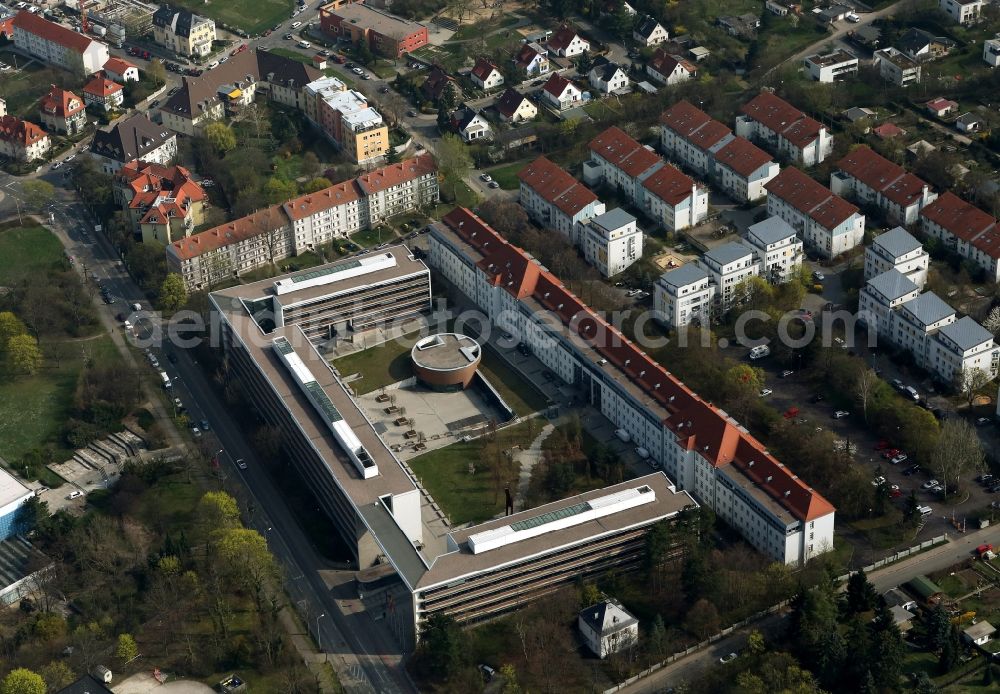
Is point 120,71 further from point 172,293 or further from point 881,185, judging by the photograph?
point 881,185

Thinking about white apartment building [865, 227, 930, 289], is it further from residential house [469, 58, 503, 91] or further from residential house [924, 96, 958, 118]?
residential house [469, 58, 503, 91]

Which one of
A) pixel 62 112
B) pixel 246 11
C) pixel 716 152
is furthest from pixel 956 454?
pixel 246 11

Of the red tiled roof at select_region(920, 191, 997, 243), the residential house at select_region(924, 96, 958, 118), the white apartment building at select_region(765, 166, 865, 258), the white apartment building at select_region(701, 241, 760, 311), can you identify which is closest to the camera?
the white apartment building at select_region(701, 241, 760, 311)

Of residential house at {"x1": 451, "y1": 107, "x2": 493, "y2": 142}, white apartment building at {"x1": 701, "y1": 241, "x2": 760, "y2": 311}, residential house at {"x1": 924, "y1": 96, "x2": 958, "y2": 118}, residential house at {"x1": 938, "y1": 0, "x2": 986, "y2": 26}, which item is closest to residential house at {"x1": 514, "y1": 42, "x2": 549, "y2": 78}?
residential house at {"x1": 451, "y1": 107, "x2": 493, "y2": 142}

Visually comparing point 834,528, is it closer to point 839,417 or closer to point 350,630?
point 839,417

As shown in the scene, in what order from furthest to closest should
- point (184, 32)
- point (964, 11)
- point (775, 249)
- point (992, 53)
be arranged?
point (184, 32) < point (964, 11) < point (992, 53) < point (775, 249)

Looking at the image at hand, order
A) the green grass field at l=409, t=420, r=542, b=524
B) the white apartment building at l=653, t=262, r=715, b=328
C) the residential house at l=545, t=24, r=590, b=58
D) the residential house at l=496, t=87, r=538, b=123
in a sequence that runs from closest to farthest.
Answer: the green grass field at l=409, t=420, r=542, b=524 < the white apartment building at l=653, t=262, r=715, b=328 < the residential house at l=496, t=87, r=538, b=123 < the residential house at l=545, t=24, r=590, b=58

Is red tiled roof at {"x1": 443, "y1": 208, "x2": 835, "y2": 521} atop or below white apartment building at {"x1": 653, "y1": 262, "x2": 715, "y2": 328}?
atop
